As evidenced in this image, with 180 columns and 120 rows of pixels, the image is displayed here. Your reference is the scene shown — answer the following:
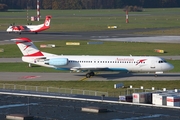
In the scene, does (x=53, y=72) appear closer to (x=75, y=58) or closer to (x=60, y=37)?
(x=75, y=58)

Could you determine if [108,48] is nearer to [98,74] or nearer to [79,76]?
[98,74]

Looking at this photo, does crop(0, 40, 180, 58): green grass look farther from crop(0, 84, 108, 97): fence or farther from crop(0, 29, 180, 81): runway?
crop(0, 84, 108, 97): fence

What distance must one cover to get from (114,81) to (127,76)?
6.54 meters

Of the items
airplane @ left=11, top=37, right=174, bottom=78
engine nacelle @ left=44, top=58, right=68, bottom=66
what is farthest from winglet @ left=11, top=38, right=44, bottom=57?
engine nacelle @ left=44, top=58, right=68, bottom=66

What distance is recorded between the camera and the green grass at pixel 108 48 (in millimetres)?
139625

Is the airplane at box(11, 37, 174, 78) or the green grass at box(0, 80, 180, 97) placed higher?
the airplane at box(11, 37, 174, 78)

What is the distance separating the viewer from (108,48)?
151 metres

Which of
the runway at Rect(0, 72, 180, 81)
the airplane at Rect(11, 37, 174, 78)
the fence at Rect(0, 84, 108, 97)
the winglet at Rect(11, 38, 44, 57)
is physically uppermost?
the winglet at Rect(11, 38, 44, 57)

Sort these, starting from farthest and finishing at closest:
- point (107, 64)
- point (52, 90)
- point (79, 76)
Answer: point (79, 76)
point (107, 64)
point (52, 90)

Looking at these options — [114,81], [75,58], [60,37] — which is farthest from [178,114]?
[60,37]

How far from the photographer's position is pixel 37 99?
240 ft

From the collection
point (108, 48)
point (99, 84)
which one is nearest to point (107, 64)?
point (99, 84)

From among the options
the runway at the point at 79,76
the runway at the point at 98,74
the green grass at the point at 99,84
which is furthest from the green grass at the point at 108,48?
the green grass at the point at 99,84

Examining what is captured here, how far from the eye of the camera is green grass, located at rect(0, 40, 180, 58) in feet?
458
